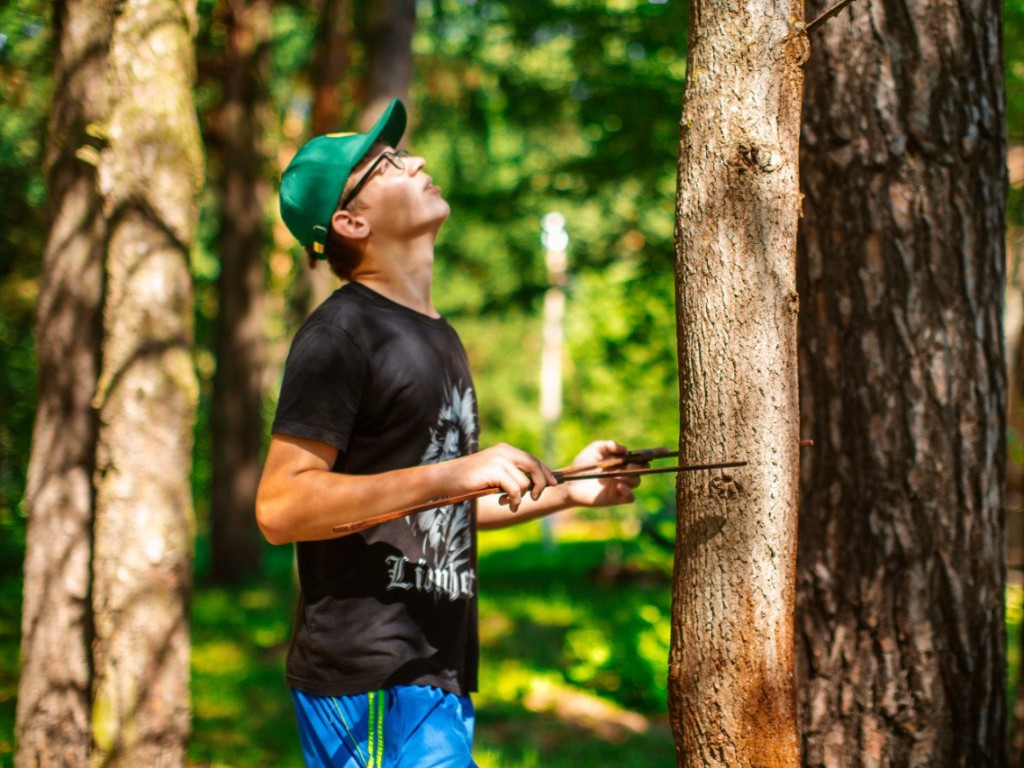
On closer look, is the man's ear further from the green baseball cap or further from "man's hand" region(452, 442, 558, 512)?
"man's hand" region(452, 442, 558, 512)

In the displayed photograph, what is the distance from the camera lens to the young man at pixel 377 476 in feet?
6.36

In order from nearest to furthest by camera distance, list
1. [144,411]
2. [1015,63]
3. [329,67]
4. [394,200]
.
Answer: [394,200] < [144,411] < [1015,63] < [329,67]

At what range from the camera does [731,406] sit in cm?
174

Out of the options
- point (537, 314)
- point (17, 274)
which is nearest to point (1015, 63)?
point (537, 314)

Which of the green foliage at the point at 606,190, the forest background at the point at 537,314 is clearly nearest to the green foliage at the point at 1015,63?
the forest background at the point at 537,314

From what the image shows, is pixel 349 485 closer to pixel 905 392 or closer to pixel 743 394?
pixel 743 394

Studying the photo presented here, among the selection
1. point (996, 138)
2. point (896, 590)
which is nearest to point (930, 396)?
point (896, 590)

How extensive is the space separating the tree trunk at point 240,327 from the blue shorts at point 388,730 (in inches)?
396

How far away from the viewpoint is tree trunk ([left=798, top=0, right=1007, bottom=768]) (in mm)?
2547

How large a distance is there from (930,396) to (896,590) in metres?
0.52

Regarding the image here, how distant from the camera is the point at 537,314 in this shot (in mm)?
9414

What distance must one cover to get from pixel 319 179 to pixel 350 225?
131mm

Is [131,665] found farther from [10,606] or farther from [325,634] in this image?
[10,606]

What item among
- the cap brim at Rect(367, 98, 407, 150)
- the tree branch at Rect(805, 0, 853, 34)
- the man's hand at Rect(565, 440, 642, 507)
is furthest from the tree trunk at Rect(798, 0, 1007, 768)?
the cap brim at Rect(367, 98, 407, 150)
